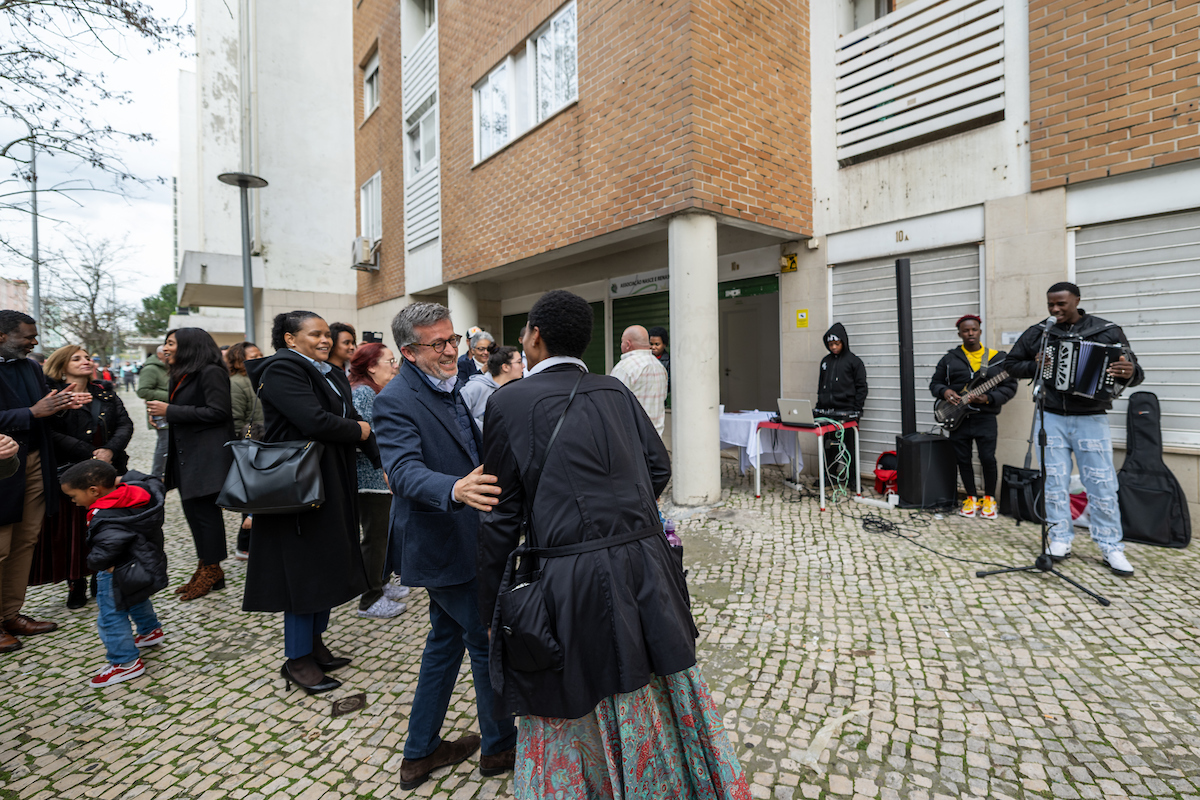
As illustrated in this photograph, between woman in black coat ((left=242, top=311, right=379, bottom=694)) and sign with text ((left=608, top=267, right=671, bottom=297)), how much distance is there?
24.4 ft

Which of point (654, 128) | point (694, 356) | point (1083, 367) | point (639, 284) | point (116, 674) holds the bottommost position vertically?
point (116, 674)

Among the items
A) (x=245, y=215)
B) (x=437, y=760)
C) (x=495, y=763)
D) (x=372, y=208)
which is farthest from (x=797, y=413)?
(x=372, y=208)

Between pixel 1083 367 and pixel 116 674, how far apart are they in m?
6.76

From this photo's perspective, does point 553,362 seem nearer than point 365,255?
Yes

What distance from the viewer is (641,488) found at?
1.89m

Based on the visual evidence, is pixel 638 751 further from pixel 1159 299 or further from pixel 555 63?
pixel 555 63

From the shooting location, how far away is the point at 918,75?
7.08 metres

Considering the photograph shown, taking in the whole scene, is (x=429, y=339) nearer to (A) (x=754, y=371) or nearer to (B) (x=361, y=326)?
(A) (x=754, y=371)

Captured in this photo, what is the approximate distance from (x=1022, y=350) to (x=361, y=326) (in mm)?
15455

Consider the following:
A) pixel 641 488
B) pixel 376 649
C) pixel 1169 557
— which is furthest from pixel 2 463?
pixel 1169 557

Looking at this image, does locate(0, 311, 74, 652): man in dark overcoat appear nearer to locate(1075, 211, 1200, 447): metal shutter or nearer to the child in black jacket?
the child in black jacket

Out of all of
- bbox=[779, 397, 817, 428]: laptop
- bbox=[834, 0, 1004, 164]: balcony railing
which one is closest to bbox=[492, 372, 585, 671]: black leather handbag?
bbox=[779, 397, 817, 428]: laptop

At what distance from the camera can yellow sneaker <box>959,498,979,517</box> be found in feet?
20.7

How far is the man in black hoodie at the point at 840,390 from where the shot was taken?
7391mm
